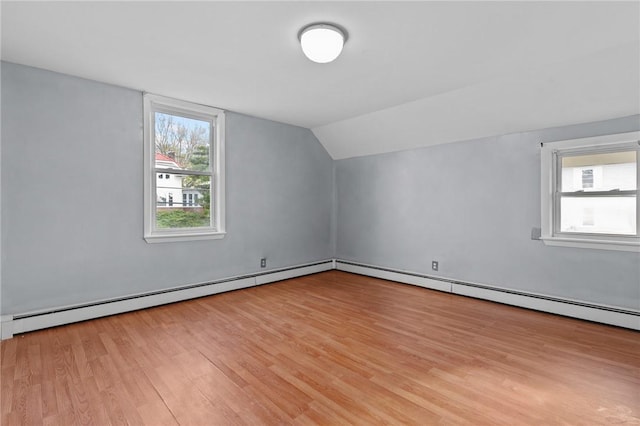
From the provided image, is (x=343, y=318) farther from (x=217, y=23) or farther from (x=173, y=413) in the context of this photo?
(x=217, y=23)

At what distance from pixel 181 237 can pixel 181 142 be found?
1224 mm

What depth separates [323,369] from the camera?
86.4 inches

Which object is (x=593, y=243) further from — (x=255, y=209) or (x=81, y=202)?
(x=81, y=202)

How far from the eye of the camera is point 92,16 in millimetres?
2098

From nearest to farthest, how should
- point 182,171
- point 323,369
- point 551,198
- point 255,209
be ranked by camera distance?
point 323,369
point 551,198
point 182,171
point 255,209

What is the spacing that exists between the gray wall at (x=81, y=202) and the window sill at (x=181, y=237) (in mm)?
70

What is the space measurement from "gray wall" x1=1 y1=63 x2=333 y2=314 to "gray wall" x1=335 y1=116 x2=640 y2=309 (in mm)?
2254

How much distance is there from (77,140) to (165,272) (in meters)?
1.69

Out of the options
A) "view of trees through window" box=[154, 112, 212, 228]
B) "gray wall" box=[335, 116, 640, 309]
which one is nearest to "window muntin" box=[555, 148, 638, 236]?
"gray wall" box=[335, 116, 640, 309]

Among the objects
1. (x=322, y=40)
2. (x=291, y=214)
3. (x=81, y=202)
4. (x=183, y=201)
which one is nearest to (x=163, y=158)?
(x=183, y=201)

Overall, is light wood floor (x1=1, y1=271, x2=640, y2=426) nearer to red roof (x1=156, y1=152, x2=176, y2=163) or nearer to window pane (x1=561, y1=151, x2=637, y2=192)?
window pane (x1=561, y1=151, x2=637, y2=192)

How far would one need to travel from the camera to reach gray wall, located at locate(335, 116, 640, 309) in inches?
125

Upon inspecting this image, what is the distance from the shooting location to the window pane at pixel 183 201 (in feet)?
12.2

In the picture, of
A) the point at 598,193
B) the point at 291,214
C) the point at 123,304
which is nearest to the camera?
the point at 598,193
